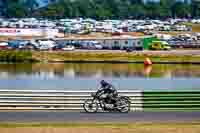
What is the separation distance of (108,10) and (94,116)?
135939mm

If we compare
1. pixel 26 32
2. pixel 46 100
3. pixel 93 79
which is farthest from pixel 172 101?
pixel 26 32

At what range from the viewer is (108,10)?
15238 centimetres

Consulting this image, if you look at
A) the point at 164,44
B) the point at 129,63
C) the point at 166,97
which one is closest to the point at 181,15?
the point at 164,44

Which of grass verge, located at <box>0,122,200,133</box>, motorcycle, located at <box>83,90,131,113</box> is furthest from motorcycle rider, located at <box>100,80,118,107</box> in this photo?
grass verge, located at <box>0,122,200,133</box>

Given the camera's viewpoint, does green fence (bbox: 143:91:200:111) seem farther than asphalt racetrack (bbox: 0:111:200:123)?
Yes

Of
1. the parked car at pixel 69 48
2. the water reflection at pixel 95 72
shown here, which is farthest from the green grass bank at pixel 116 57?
the parked car at pixel 69 48

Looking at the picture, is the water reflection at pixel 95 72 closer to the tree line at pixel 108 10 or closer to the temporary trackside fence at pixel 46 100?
the temporary trackside fence at pixel 46 100

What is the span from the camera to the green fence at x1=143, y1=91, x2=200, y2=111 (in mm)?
19109

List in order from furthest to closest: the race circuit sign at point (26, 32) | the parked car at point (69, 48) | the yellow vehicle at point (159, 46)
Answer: the race circuit sign at point (26, 32), the yellow vehicle at point (159, 46), the parked car at point (69, 48)

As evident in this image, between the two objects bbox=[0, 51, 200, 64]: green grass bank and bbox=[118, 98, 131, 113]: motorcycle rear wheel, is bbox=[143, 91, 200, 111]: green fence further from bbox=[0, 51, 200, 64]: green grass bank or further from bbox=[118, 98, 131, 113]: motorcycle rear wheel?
bbox=[0, 51, 200, 64]: green grass bank

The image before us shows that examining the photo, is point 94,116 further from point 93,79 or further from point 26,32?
point 26,32

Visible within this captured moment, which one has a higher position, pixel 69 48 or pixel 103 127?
pixel 103 127

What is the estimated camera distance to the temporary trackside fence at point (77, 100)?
18.6 m

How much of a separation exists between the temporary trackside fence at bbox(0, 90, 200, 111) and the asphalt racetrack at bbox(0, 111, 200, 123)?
683mm
